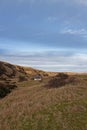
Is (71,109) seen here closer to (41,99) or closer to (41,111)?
(41,111)

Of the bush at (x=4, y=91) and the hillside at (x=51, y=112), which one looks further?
the bush at (x=4, y=91)

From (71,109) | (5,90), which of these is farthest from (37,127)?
(5,90)

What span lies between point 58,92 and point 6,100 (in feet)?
32.6

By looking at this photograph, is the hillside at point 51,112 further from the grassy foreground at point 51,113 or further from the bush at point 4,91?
the bush at point 4,91

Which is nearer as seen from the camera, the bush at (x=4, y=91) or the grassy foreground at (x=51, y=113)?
the grassy foreground at (x=51, y=113)

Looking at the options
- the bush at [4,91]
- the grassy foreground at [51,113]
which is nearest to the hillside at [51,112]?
the grassy foreground at [51,113]

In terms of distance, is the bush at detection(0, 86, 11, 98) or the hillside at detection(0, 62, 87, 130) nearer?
the hillside at detection(0, 62, 87, 130)

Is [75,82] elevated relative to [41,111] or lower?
elevated

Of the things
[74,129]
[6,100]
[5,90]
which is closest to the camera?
[74,129]

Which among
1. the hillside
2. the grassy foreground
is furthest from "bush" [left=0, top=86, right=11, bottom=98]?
the grassy foreground

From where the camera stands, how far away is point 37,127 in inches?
1179

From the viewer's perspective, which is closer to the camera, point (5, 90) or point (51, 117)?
point (51, 117)

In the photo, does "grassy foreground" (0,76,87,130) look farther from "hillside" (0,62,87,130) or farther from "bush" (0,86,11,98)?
"bush" (0,86,11,98)

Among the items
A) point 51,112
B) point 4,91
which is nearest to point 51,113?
point 51,112
